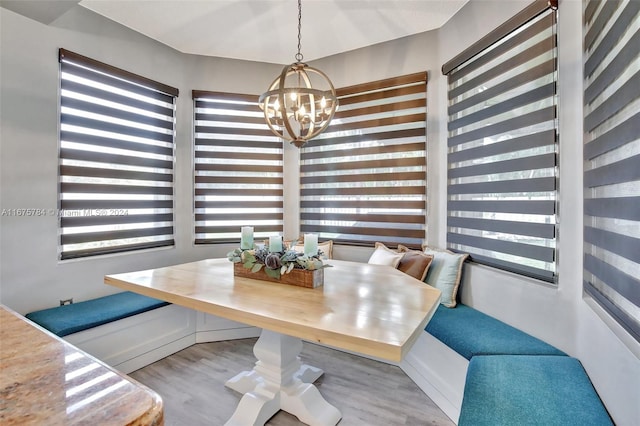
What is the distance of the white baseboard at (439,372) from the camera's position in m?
1.92

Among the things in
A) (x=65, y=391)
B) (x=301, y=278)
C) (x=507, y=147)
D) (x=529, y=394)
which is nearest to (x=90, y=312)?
(x=301, y=278)

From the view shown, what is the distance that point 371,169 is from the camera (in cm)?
321

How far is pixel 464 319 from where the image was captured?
6.97ft

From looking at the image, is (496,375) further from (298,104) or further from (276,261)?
(298,104)

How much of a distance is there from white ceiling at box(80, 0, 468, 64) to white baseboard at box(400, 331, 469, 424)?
256 cm

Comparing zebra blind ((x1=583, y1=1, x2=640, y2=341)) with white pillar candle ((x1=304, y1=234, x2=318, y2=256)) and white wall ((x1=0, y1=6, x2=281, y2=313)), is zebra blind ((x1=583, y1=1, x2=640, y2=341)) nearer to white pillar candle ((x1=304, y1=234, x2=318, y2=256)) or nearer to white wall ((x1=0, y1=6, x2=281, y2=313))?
white pillar candle ((x1=304, y1=234, x2=318, y2=256))

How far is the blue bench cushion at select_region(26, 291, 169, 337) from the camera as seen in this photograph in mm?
2133

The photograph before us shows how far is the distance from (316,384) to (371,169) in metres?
2.00

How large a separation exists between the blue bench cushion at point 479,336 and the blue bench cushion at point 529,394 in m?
0.08

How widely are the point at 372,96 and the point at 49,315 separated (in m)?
3.25

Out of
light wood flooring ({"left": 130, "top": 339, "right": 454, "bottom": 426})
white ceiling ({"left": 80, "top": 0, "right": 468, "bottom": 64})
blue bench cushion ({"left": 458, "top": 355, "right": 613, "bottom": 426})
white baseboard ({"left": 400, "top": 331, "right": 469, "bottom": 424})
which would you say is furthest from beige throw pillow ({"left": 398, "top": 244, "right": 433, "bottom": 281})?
white ceiling ({"left": 80, "top": 0, "right": 468, "bottom": 64})

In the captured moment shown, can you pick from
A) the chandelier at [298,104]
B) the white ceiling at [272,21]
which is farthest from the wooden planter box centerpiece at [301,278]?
the white ceiling at [272,21]

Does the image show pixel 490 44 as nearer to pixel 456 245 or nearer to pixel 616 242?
pixel 456 245

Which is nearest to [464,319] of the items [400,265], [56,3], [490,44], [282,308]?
[400,265]
